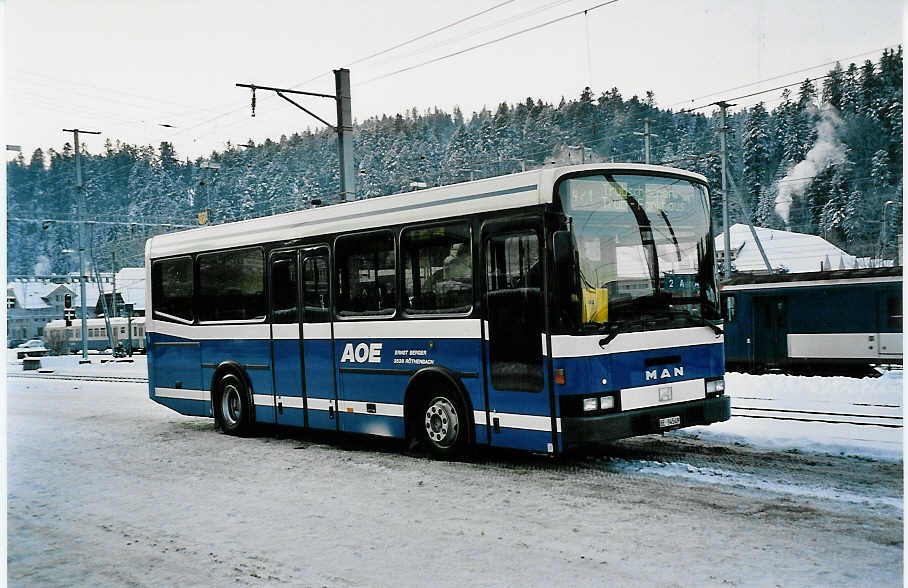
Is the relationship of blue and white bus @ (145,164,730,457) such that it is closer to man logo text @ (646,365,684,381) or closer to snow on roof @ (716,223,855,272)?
man logo text @ (646,365,684,381)

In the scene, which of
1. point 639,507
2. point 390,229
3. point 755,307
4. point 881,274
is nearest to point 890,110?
point 881,274

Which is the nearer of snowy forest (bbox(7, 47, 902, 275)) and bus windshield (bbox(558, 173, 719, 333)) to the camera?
bus windshield (bbox(558, 173, 719, 333))

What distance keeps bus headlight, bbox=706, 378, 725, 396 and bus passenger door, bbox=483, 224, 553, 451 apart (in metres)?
1.99

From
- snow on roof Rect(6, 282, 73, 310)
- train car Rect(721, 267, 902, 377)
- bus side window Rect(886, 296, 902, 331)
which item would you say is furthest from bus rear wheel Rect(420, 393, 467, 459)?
snow on roof Rect(6, 282, 73, 310)

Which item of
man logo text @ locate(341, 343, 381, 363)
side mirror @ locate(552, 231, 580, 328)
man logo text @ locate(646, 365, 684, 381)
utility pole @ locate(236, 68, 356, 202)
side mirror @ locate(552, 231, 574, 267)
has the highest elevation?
utility pole @ locate(236, 68, 356, 202)

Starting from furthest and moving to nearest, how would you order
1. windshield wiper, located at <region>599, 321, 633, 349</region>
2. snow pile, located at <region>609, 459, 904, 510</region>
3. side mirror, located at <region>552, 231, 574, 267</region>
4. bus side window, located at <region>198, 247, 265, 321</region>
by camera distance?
1. bus side window, located at <region>198, 247, 265, 321</region>
2. windshield wiper, located at <region>599, 321, 633, 349</region>
3. side mirror, located at <region>552, 231, 574, 267</region>
4. snow pile, located at <region>609, 459, 904, 510</region>

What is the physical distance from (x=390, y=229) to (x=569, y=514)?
4.28 m

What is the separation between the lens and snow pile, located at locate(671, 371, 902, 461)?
9.77m

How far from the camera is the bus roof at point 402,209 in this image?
338 inches

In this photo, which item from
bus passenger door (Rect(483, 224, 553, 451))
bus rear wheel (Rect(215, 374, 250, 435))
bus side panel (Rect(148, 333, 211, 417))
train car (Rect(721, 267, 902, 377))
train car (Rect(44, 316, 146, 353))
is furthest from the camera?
train car (Rect(44, 316, 146, 353))

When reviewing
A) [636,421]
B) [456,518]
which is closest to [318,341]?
[636,421]

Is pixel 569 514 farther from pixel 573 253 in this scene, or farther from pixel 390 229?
pixel 390 229

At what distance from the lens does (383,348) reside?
10.1 metres

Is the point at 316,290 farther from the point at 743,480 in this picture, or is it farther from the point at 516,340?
the point at 743,480
